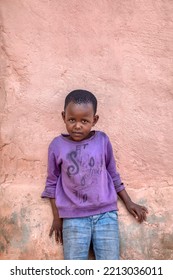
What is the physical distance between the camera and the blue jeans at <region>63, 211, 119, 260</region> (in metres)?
2.24

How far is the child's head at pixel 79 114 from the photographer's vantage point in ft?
7.26

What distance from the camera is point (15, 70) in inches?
96.9

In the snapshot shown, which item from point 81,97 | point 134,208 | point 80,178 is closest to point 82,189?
point 80,178

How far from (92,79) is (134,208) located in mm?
715

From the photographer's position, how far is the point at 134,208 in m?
2.36

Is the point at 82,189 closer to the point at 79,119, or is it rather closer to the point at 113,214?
the point at 113,214

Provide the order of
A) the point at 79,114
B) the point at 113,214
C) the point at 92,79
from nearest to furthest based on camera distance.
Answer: the point at 79,114, the point at 113,214, the point at 92,79

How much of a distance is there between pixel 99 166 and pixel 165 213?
43 cm

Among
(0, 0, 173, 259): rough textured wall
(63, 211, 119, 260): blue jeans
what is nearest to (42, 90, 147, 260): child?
(63, 211, 119, 260): blue jeans

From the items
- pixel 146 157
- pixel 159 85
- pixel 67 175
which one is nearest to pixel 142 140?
pixel 146 157

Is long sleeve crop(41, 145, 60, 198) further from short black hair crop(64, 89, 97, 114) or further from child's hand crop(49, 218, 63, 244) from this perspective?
short black hair crop(64, 89, 97, 114)

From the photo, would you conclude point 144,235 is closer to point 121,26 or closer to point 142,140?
point 142,140

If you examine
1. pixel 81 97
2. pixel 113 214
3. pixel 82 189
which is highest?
pixel 81 97

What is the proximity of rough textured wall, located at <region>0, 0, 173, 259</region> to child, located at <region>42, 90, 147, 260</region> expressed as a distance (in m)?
0.16
